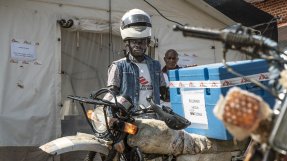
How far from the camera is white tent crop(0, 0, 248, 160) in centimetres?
700

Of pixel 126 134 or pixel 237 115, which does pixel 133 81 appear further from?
pixel 237 115

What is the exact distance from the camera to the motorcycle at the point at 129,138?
3.92 metres

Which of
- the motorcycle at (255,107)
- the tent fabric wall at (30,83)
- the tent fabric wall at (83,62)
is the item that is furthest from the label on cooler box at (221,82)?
the tent fabric wall at (83,62)

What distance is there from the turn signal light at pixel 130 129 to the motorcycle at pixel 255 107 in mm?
1840

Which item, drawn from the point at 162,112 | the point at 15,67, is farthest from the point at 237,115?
the point at 15,67

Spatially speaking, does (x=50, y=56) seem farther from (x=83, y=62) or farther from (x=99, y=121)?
(x=99, y=121)

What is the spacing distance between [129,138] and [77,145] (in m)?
0.45

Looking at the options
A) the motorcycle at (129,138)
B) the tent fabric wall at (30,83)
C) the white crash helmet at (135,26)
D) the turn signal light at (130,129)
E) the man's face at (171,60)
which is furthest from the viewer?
the man's face at (171,60)

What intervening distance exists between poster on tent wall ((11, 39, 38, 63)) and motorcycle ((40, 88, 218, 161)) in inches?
132

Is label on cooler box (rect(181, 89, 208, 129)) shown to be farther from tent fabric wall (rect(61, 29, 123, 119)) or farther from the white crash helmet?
tent fabric wall (rect(61, 29, 123, 119))

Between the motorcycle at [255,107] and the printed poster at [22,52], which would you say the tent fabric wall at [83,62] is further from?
the motorcycle at [255,107]

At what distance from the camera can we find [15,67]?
278 inches

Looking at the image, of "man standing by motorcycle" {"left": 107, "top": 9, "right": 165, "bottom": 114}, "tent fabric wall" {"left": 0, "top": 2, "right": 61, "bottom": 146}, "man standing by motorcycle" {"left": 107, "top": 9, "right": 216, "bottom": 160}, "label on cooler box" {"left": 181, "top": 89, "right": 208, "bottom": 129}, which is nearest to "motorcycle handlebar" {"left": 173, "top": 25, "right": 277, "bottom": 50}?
"label on cooler box" {"left": 181, "top": 89, "right": 208, "bottom": 129}

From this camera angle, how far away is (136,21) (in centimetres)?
484
